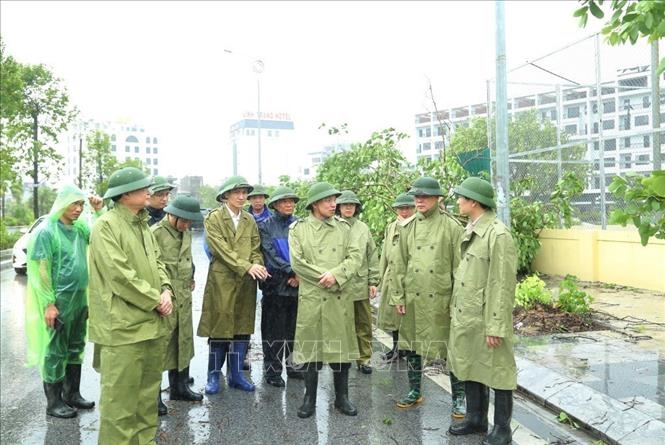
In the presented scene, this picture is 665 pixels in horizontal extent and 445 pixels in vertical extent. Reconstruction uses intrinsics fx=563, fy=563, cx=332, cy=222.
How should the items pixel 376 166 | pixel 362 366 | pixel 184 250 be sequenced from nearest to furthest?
pixel 184 250, pixel 362 366, pixel 376 166

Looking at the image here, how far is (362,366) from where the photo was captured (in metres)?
5.99

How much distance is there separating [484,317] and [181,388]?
110 inches

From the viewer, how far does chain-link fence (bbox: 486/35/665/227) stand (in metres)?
8.89

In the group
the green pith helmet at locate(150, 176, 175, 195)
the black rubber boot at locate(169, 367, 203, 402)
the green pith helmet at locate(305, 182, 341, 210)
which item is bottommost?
the black rubber boot at locate(169, 367, 203, 402)

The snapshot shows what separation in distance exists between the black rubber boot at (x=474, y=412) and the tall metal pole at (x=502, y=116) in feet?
10.4

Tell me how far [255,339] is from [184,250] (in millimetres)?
2877

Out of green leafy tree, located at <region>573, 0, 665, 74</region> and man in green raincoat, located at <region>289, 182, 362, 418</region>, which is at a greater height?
green leafy tree, located at <region>573, 0, 665, 74</region>

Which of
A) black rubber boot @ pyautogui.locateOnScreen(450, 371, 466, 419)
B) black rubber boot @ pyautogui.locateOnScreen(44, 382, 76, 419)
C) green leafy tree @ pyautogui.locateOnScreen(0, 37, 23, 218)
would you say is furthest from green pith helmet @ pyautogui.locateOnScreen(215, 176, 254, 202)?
green leafy tree @ pyautogui.locateOnScreen(0, 37, 23, 218)

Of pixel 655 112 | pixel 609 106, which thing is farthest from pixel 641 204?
pixel 609 106

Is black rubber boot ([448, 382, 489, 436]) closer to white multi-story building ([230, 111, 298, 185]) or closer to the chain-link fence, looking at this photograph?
the chain-link fence

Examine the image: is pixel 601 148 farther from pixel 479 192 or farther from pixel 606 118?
pixel 479 192

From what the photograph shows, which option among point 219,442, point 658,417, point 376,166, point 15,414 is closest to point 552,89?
point 376,166

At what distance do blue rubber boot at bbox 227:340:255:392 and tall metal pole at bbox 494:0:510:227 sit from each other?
3.59 m

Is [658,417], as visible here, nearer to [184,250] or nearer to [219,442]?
[219,442]
